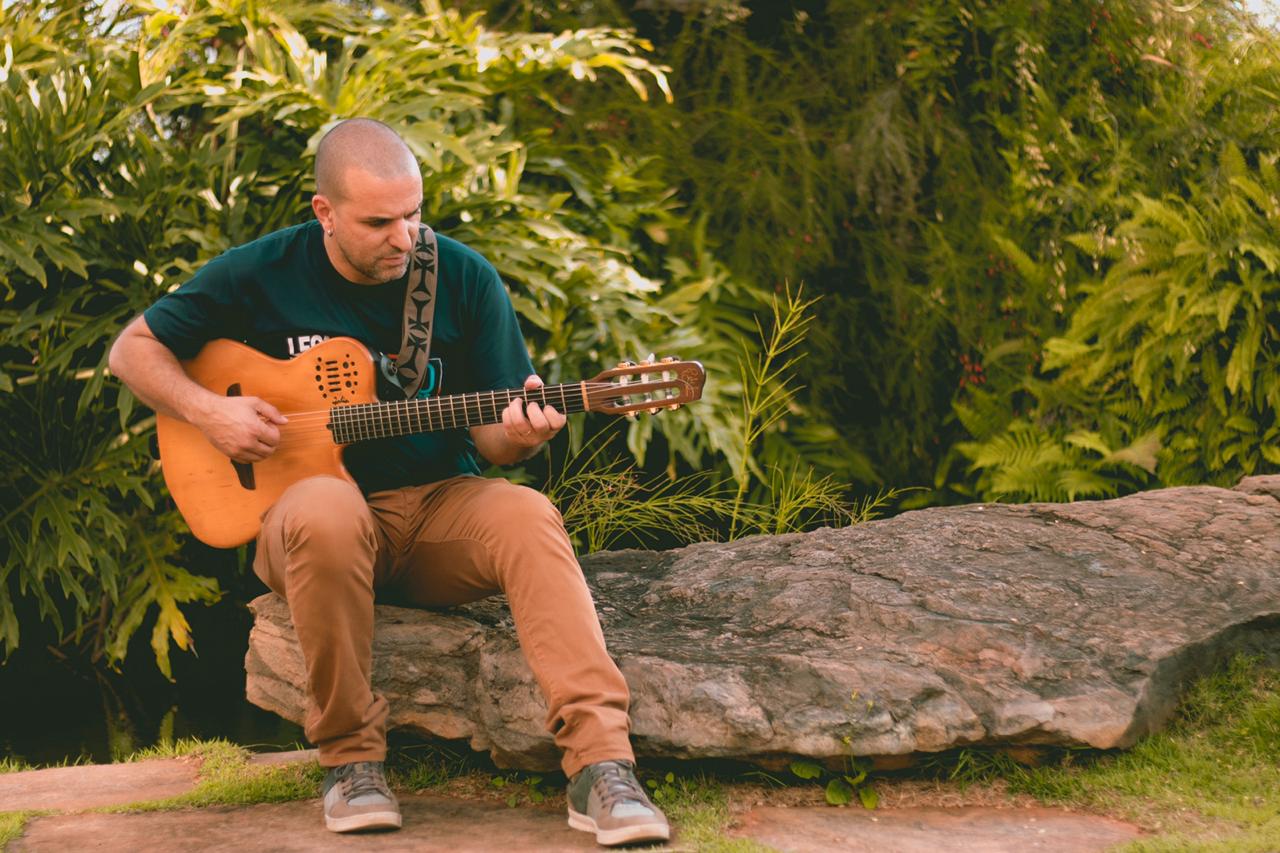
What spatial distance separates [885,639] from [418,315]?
4.73 feet

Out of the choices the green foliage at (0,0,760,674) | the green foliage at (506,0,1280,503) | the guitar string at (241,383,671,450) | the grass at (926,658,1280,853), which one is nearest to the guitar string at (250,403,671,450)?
the guitar string at (241,383,671,450)

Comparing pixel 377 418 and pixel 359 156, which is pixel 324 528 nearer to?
pixel 377 418

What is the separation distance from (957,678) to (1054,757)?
34cm

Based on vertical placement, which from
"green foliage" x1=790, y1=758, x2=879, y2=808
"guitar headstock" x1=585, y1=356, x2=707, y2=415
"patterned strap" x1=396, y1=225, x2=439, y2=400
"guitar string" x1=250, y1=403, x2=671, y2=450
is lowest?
"green foliage" x1=790, y1=758, x2=879, y2=808

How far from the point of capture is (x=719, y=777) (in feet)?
11.1

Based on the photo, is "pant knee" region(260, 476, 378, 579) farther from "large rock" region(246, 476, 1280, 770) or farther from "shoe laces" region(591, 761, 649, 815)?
"shoe laces" region(591, 761, 649, 815)

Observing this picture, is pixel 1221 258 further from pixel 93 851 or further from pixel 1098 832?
pixel 93 851

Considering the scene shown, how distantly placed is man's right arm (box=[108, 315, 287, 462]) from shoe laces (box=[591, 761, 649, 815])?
112cm

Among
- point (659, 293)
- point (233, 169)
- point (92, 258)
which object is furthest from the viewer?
point (659, 293)

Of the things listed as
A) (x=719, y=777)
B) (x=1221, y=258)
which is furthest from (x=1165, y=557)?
(x=1221, y=258)

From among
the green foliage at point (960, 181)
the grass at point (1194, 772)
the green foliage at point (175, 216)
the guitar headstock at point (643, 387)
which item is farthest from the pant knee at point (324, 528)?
the green foliage at point (960, 181)

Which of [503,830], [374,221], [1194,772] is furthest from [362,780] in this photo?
[1194,772]

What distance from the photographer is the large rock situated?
3.25 meters

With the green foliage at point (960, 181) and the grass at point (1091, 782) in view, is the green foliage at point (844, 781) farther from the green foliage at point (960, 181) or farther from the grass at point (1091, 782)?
the green foliage at point (960, 181)
